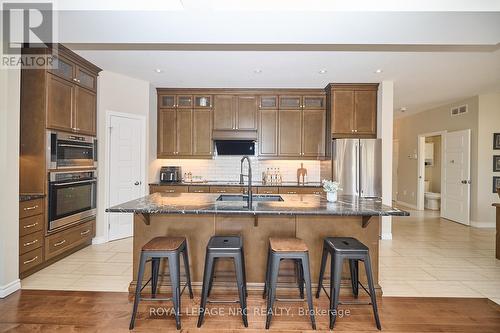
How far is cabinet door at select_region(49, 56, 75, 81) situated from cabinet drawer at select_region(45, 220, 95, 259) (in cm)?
207

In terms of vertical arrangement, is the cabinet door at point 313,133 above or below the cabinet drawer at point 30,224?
above

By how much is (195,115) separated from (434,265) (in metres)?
4.49

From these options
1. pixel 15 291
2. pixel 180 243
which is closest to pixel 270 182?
pixel 180 243

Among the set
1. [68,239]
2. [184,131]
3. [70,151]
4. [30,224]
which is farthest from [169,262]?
[184,131]

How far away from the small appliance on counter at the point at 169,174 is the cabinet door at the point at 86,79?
5.92 ft

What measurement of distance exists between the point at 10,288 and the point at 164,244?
69.4 inches

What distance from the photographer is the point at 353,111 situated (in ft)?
16.1

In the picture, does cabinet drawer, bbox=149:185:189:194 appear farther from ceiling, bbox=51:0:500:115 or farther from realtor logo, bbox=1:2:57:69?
realtor logo, bbox=1:2:57:69

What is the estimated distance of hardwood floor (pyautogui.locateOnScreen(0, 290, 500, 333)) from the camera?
2225mm

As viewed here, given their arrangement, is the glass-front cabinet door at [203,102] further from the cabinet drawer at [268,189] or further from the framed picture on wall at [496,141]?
the framed picture on wall at [496,141]

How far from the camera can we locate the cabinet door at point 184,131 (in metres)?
5.25

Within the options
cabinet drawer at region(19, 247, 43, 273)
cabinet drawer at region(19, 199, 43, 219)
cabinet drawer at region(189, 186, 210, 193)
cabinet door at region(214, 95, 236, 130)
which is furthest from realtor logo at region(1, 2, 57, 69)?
cabinet drawer at region(189, 186, 210, 193)

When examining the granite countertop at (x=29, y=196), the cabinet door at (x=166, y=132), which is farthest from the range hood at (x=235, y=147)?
the granite countertop at (x=29, y=196)

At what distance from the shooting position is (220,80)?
A: 15.6 ft
